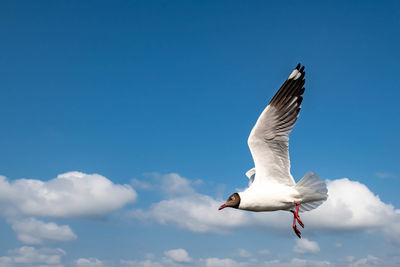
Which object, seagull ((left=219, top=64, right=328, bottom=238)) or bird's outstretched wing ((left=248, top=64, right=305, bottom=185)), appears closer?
seagull ((left=219, top=64, right=328, bottom=238))

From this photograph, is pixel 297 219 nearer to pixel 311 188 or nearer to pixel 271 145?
pixel 311 188

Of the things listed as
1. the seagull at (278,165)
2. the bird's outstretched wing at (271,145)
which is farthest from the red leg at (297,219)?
the bird's outstretched wing at (271,145)

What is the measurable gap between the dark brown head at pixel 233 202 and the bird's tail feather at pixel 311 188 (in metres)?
1.36

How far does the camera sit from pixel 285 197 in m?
8.91

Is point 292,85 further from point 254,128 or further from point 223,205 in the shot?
point 223,205

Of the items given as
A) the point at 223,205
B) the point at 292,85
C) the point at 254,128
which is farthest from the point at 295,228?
the point at 292,85

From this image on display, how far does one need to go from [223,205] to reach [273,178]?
1.25 metres

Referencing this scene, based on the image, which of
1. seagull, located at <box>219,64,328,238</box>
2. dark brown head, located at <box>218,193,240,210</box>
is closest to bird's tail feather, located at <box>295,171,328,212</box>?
seagull, located at <box>219,64,328,238</box>

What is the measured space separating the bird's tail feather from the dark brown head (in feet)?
4.46

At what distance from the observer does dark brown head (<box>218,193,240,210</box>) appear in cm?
870

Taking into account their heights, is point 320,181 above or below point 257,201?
above

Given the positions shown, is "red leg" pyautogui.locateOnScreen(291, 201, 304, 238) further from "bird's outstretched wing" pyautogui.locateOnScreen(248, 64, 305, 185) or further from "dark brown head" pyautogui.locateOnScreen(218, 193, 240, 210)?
"dark brown head" pyautogui.locateOnScreen(218, 193, 240, 210)

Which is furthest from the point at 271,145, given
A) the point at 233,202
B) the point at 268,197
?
the point at 233,202

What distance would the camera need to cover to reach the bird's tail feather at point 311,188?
29.7 ft
